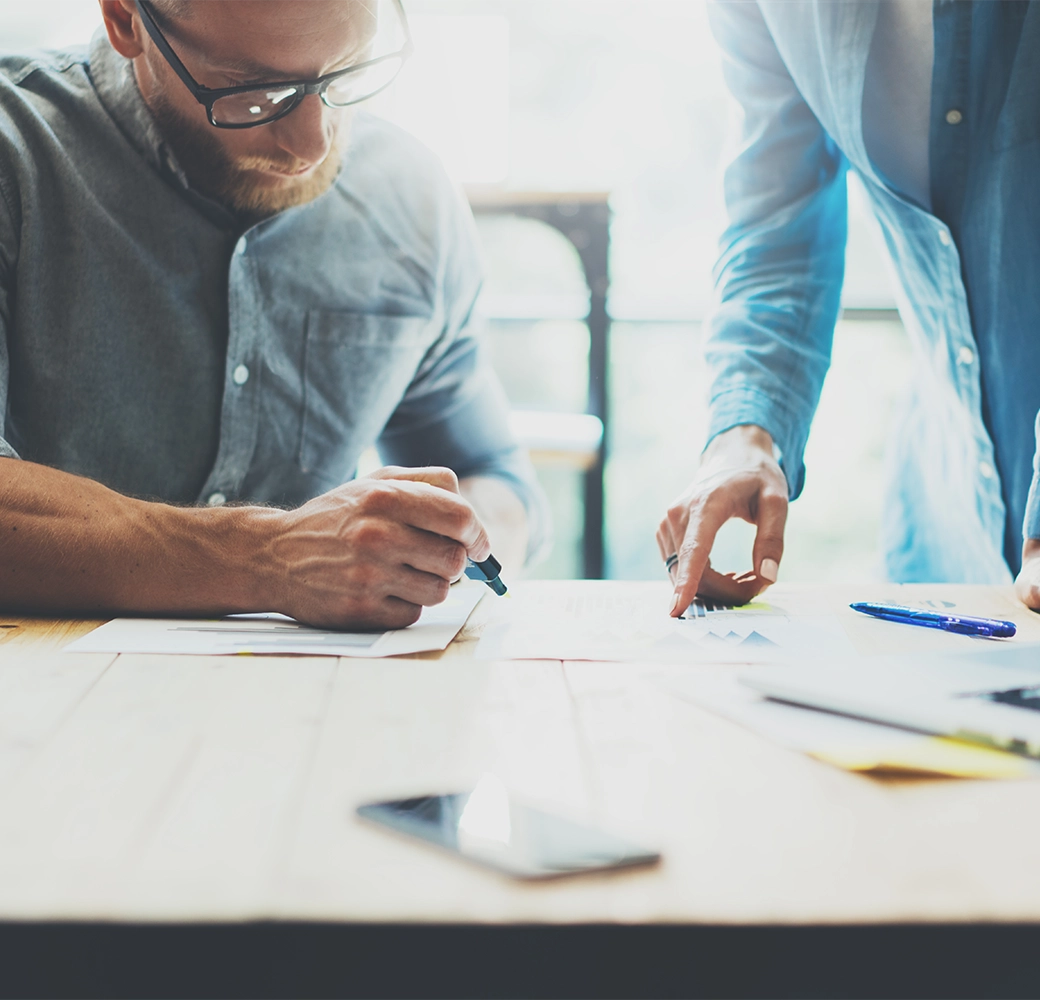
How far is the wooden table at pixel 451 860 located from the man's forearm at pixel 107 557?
0.21 m

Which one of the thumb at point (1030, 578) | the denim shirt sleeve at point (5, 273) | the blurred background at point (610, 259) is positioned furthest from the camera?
the blurred background at point (610, 259)

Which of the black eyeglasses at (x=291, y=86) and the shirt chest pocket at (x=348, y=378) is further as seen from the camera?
the shirt chest pocket at (x=348, y=378)

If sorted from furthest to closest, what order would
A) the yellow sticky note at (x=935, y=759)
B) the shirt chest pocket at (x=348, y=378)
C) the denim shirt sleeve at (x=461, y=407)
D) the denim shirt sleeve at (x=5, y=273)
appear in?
the denim shirt sleeve at (x=461, y=407)
the shirt chest pocket at (x=348, y=378)
the denim shirt sleeve at (x=5, y=273)
the yellow sticky note at (x=935, y=759)

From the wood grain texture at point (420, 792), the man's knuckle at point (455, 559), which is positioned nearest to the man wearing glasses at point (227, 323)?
the man's knuckle at point (455, 559)

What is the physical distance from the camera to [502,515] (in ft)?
4.30

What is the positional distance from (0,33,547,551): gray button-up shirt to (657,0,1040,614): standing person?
0.43m

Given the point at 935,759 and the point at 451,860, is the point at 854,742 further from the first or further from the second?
the point at 451,860

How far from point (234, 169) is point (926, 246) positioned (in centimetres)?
89

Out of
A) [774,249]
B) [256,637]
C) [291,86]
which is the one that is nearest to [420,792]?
[256,637]

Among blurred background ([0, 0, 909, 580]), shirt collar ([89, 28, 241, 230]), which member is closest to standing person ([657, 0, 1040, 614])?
blurred background ([0, 0, 909, 580])

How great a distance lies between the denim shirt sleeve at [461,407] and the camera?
1.39 meters

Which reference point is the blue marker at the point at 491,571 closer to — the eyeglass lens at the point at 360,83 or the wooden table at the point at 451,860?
the wooden table at the point at 451,860

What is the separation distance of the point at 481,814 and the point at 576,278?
193 centimetres

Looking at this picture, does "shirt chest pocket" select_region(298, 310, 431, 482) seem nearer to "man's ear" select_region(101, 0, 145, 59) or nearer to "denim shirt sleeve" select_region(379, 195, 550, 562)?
"denim shirt sleeve" select_region(379, 195, 550, 562)
